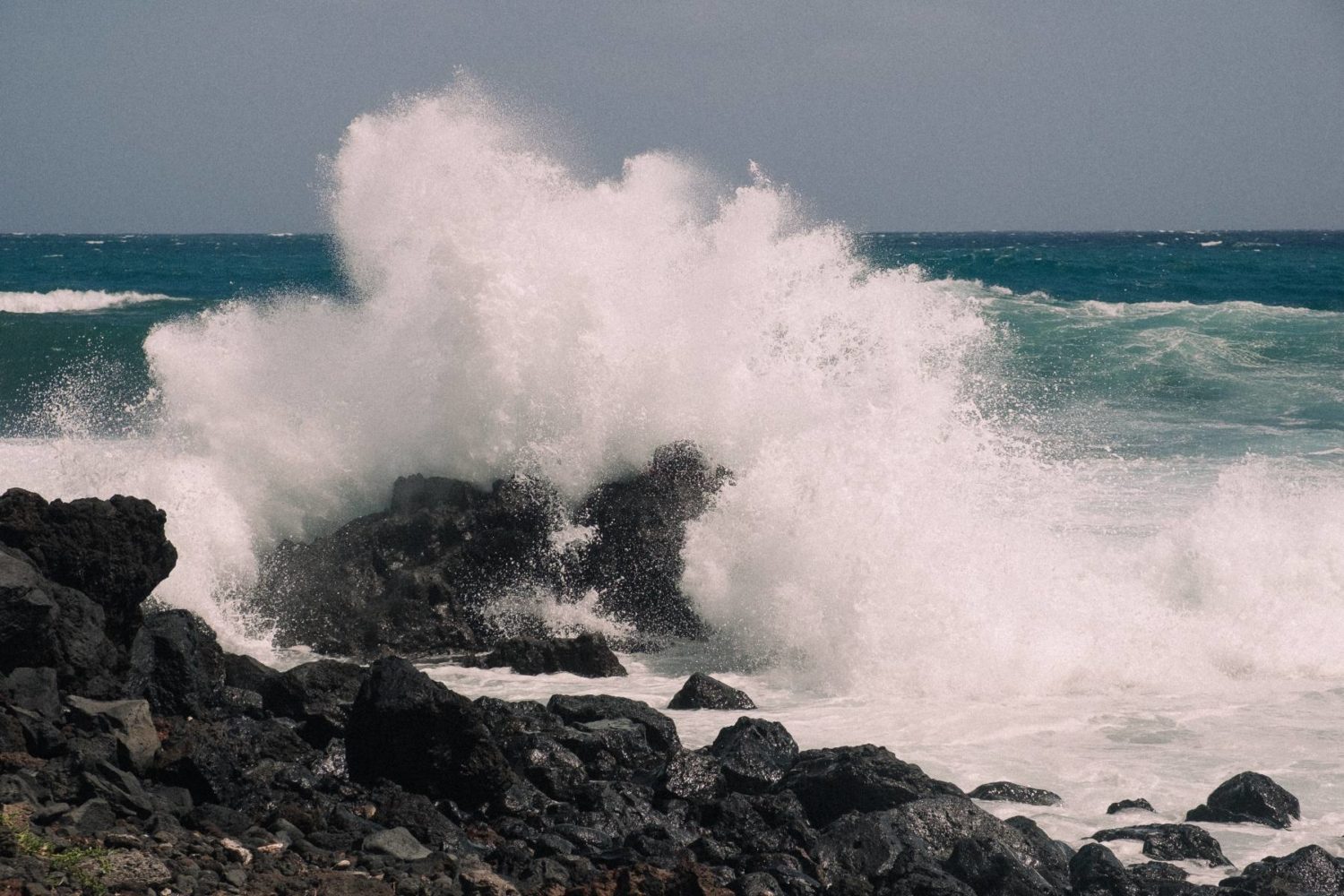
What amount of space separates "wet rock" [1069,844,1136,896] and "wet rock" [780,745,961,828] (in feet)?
2.73

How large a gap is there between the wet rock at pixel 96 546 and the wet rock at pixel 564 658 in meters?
2.74

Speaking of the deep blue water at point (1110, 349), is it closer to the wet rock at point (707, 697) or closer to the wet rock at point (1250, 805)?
the wet rock at point (707, 697)

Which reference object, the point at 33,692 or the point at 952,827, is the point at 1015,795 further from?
the point at 33,692

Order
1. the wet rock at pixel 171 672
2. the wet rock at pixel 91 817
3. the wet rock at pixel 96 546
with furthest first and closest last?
1. the wet rock at pixel 96 546
2. the wet rock at pixel 171 672
3. the wet rock at pixel 91 817

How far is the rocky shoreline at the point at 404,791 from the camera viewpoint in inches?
217

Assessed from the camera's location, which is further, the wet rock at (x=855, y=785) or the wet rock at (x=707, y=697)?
the wet rock at (x=707, y=697)

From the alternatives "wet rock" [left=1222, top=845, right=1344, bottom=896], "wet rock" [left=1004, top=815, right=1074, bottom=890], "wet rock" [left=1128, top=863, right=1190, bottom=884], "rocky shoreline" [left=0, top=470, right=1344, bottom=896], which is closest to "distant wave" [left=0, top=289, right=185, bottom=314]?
"rocky shoreline" [left=0, top=470, right=1344, bottom=896]

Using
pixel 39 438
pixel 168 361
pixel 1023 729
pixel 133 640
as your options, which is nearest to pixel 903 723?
pixel 1023 729

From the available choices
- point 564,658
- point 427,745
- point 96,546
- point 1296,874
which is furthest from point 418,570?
point 1296,874

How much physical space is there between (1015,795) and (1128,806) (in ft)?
1.95

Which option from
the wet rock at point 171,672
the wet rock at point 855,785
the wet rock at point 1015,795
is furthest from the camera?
the wet rock at point 171,672

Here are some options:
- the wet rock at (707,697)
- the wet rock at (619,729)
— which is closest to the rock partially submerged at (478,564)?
the wet rock at (707,697)

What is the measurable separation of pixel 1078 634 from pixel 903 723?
87.0 inches

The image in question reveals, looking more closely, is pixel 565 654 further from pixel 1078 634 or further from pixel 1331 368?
pixel 1331 368
